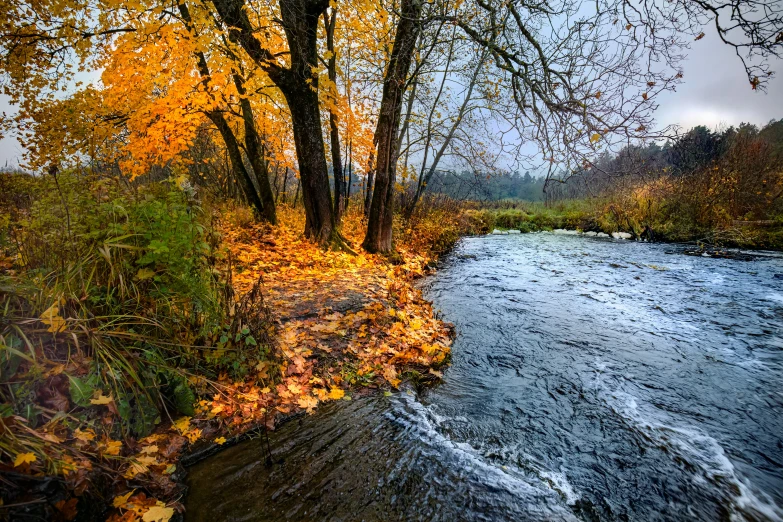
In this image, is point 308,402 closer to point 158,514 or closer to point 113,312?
point 158,514

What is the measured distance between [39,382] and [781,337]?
782cm

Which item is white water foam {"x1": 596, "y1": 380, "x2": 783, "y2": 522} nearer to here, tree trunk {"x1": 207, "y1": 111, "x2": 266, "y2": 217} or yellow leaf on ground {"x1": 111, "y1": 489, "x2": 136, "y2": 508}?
yellow leaf on ground {"x1": 111, "y1": 489, "x2": 136, "y2": 508}

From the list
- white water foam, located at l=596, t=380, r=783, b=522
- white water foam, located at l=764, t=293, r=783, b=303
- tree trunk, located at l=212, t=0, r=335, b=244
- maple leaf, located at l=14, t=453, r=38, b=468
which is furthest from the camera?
tree trunk, located at l=212, t=0, r=335, b=244

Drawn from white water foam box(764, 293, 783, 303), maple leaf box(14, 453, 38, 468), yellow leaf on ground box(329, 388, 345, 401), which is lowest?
yellow leaf on ground box(329, 388, 345, 401)

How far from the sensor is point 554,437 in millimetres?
2715

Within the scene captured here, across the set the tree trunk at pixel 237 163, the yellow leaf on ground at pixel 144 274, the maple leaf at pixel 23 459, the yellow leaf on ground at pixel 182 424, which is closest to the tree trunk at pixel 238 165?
the tree trunk at pixel 237 163

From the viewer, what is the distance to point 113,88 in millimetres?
6598

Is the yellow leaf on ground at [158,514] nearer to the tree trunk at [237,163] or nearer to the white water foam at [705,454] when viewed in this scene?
the white water foam at [705,454]

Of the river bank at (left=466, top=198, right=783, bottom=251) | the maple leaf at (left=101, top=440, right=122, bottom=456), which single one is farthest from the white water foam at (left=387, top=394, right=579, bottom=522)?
the river bank at (left=466, top=198, right=783, bottom=251)

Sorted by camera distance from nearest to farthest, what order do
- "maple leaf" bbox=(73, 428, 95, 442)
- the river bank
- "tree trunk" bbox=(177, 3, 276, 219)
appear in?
1. "maple leaf" bbox=(73, 428, 95, 442)
2. "tree trunk" bbox=(177, 3, 276, 219)
3. the river bank

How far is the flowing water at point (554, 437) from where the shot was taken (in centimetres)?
207

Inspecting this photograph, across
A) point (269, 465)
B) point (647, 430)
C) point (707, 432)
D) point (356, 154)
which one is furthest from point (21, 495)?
point (356, 154)

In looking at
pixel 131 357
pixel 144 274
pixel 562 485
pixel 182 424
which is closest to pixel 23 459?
pixel 131 357

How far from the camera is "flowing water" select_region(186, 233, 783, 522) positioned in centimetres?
207
